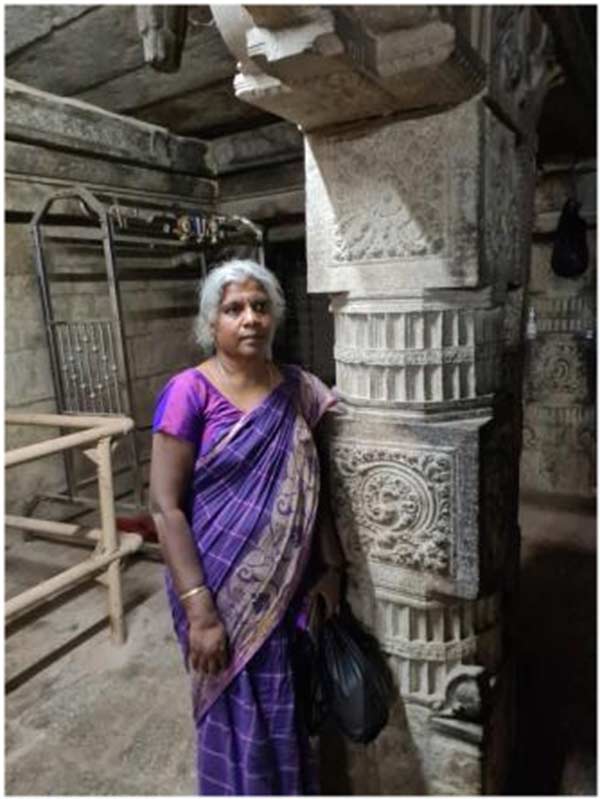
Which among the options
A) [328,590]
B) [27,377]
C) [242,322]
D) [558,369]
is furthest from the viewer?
[558,369]

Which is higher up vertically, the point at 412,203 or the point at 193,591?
the point at 412,203

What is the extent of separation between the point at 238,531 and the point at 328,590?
0.37 metres

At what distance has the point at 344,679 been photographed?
1.50 m

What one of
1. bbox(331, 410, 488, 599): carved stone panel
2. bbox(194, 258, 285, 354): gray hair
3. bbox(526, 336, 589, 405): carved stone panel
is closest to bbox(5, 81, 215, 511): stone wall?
bbox(194, 258, 285, 354): gray hair

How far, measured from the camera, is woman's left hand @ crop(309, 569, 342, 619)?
1.60 meters

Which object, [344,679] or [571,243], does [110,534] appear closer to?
[344,679]

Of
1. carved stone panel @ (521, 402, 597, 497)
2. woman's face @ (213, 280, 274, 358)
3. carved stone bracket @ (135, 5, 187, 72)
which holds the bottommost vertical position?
carved stone panel @ (521, 402, 597, 497)

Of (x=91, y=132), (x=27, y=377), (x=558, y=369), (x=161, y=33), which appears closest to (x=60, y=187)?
(x=91, y=132)

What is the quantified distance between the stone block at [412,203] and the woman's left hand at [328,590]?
0.85 m

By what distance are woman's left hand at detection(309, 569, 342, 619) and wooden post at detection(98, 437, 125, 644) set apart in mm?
1387

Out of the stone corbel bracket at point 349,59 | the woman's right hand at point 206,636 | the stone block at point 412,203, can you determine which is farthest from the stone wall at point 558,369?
the woman's right hand at point 206,636

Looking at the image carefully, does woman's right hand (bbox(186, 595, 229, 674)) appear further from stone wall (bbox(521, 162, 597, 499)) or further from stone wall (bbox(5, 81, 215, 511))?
stone wall (bbox(521, 162, 597, 499))

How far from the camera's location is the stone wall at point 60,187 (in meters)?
3.87

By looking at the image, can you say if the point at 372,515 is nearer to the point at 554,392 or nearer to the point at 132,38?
the point at 132,38
